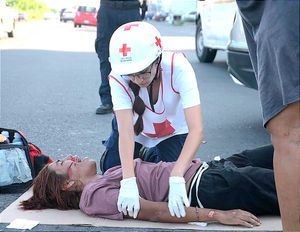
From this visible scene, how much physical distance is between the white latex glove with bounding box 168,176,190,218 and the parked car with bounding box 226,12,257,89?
2493 mm

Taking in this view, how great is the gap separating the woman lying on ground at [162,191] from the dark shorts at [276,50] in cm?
92

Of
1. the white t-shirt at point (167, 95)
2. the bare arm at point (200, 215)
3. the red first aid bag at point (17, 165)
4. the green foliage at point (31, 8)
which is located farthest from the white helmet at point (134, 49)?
the green foliage at point (31, 8)

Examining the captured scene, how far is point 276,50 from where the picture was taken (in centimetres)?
209

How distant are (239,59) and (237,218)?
2831 millimetres

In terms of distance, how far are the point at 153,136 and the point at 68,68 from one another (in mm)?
8293

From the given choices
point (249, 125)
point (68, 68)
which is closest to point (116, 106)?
point (249, 125)

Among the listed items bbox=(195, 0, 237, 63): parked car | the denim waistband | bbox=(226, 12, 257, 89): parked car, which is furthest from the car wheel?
bbox=(226, 12, 257, 89): parked car

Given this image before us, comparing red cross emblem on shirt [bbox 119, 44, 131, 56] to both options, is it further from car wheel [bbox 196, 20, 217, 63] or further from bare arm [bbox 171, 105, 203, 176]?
car wheel [bbox 196, 20, 217, 63]

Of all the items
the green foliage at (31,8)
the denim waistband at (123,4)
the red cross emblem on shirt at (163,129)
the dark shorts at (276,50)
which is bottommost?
the green foliage at (31,8)

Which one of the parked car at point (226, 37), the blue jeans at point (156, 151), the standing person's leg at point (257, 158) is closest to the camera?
the standing person's leg at point (257, 158)

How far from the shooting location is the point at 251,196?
308 cm

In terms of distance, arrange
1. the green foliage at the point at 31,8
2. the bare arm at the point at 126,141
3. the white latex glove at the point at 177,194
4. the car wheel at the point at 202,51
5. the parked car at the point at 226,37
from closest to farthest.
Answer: the white latex glove at the point at 177,194, the bare arm at the point at 126,141, the parked car at the point at 226,37, the car wheel at the point at 202,51, the green foliage at the point at 31,8

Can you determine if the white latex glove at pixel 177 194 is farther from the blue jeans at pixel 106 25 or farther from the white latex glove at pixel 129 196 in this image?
the blue jeans at pixel 106 25

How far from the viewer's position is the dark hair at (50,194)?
3.28 meters
